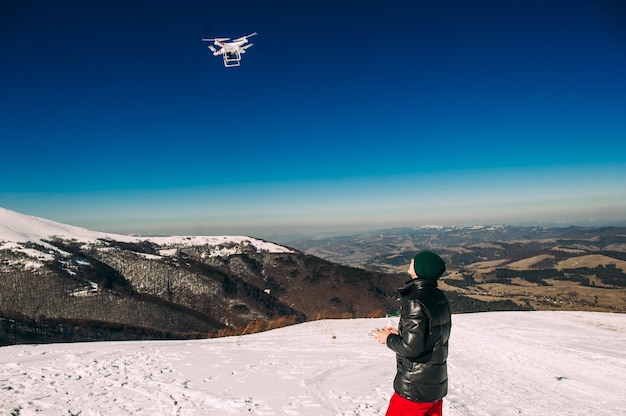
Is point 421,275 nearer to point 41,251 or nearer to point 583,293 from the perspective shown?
point 41,251

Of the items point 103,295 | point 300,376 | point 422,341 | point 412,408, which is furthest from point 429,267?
point 103,295

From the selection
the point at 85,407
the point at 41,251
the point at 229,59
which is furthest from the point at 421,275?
the point at 41,251

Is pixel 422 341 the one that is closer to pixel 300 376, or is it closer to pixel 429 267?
pixel 429 267

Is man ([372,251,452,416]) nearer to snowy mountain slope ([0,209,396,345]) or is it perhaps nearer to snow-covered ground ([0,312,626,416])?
snow-covered ground ([0,312,626,416])

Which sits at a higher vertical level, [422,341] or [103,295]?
[422,341]

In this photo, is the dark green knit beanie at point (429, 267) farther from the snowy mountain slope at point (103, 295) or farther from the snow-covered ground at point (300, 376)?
the snowy mountain slope at point (103, 295)

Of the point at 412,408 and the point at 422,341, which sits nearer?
the point at 422,341

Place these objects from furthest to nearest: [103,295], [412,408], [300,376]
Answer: [103,295] → [300,376] → [412,408]

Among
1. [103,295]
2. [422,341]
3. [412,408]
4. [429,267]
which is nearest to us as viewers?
[422,341]

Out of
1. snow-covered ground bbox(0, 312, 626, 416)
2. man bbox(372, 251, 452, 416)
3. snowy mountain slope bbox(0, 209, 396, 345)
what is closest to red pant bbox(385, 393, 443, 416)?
man bbox(372, 251, 452, 416)
